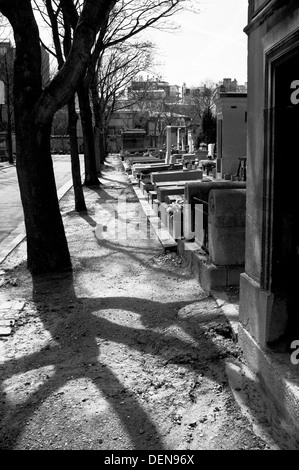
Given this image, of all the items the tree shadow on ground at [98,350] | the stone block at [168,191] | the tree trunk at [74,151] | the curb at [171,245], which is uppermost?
the tree trunk at [74,151]

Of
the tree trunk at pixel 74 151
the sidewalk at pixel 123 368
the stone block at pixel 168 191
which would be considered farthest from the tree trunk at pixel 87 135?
the sidewalk at pixel 123 368

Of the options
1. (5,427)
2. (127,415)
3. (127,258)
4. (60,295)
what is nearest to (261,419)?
(127,415)

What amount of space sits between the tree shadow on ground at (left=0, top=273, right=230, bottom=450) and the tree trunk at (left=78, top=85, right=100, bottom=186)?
11390mm

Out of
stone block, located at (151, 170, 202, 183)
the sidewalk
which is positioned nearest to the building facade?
the sidewalk

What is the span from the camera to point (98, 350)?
16.0 feet

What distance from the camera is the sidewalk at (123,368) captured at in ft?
11.2

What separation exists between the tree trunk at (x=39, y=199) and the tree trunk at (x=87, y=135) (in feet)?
30.1

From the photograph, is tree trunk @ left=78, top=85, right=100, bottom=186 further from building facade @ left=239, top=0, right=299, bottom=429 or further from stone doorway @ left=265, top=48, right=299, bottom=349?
stone doorway @ left=265, top=48, right=299, bottom=349

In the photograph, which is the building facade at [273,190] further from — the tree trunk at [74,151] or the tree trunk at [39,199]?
the tree trunk at [74,151]

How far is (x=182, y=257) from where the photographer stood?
8.23 meters

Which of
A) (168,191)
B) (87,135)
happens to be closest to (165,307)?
(168,191)

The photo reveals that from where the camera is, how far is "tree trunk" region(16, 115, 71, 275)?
24.4ft

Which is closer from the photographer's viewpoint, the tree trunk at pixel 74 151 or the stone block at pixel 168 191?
the stone block at pixel 168 191

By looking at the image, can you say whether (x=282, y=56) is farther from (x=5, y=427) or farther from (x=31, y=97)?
(x=31, y=97)
